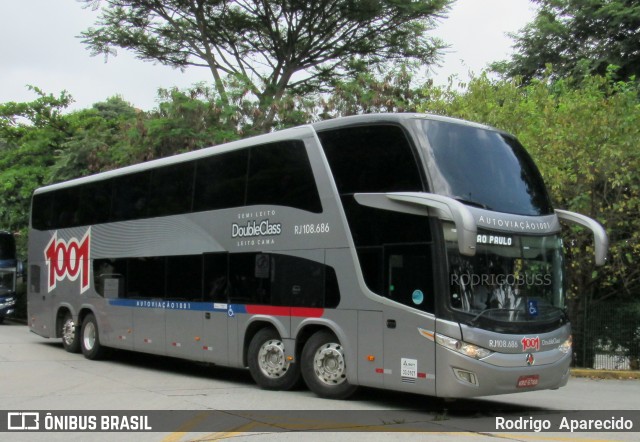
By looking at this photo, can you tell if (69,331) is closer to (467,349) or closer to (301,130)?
(301,130)

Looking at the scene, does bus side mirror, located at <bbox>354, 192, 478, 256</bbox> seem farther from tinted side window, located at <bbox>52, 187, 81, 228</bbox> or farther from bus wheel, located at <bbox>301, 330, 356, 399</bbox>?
tinted side window, located at <bbox>52, 187, 81, 228</bbox>

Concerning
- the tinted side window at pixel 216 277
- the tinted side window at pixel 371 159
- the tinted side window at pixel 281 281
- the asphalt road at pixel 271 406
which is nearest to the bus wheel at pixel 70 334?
the asphalt road at pixel 271 406

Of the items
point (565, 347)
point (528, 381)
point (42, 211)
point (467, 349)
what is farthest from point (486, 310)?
point (42, 211)

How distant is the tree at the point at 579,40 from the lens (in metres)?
26.0

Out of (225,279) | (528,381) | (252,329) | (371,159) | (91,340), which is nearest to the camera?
(528,381)

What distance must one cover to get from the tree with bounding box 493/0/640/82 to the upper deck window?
1469 centimetres

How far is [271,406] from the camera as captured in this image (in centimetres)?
1118

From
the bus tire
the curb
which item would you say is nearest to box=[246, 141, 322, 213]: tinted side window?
the bus tire

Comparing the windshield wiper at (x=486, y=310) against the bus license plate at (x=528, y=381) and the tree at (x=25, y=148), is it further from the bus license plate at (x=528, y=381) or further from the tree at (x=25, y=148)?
the tree at (x=25, y=148)

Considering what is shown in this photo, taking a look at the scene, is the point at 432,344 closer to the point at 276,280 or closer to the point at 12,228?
the point at 276,280

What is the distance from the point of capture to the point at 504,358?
1017 centimetres

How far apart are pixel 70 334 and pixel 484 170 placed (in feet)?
39.8

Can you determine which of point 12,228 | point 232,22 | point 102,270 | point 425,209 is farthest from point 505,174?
point 12,228

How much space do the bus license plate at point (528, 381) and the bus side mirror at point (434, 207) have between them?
6.60 feet
